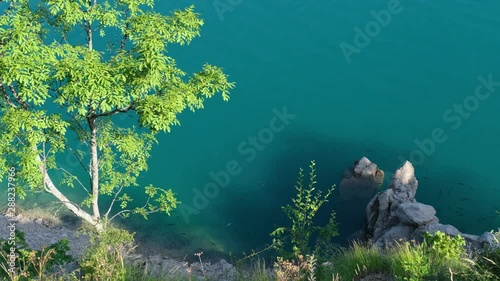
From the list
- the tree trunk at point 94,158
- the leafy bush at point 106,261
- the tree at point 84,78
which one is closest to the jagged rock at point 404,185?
the tree at point 84,78

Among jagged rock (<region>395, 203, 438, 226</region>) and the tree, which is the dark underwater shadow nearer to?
jagged rock (<region>395, 203, 438, 226</region>)

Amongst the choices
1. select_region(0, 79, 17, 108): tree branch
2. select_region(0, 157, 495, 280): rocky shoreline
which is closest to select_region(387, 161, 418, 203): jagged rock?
select_region(0, 157, 495, 280): rocky shoreline

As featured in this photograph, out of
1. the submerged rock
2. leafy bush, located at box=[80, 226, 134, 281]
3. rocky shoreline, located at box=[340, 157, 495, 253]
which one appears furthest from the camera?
the submerged rock

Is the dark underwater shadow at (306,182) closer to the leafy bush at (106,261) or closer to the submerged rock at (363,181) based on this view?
the submerged rock at (363,181)

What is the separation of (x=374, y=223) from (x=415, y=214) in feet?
7.97

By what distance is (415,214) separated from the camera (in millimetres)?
18203

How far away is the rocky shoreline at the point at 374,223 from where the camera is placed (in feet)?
59.1

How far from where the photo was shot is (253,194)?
24359 mm

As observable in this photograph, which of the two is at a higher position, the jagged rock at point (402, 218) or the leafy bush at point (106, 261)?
the leafy bush at point (106, 261)

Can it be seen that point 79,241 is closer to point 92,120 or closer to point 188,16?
point 92,120

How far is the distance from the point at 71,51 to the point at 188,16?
3257mm

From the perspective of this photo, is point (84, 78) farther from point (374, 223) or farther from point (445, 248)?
point (374, 223)

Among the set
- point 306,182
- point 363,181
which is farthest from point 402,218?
point 306,182

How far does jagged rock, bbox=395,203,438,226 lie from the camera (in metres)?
18.1
